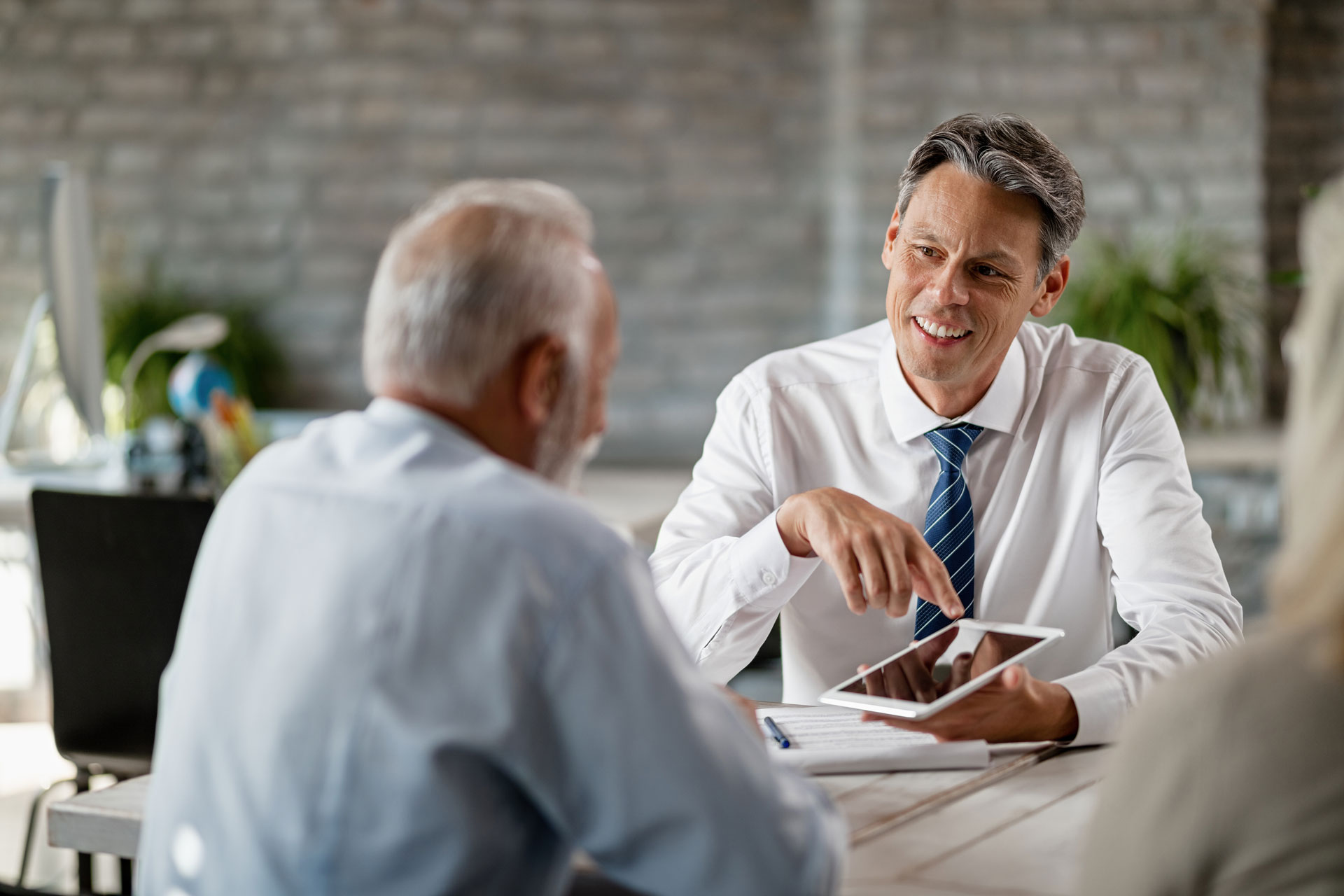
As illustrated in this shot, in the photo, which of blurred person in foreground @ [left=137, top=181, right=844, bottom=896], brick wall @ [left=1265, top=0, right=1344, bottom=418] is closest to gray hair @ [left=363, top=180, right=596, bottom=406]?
blurred person in foreground @ [left=137, top=181, right=844, bottom=896]

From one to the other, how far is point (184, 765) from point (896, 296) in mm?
1197

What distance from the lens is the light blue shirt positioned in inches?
33.4

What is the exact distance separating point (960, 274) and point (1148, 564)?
460mm

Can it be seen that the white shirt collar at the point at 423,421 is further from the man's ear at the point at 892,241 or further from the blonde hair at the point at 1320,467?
the man's ear at the point at 892,241

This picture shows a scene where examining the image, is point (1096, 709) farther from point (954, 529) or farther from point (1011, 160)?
point (1011, 160)

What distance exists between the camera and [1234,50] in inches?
179

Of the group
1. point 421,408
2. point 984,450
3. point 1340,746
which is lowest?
point 984,450

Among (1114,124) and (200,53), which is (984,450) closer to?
(1114,124)

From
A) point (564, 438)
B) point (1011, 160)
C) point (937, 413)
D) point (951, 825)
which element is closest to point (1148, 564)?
point (937, 413)

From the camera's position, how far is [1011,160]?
172cm

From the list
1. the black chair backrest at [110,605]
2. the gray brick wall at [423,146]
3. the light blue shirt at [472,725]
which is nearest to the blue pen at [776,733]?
the light blue shirt at [472,725]

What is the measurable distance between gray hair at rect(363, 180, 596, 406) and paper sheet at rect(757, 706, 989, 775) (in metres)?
0.53

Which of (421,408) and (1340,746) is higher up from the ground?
(421,408)

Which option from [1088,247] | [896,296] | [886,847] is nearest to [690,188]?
[1088,247]
